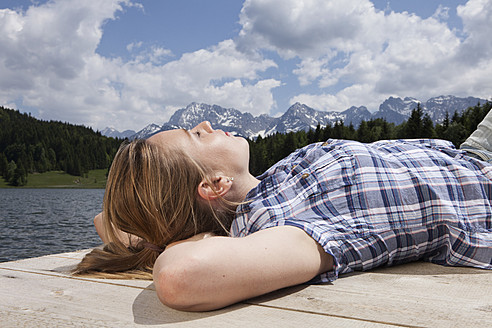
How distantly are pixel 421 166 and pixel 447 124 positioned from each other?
10088 cm

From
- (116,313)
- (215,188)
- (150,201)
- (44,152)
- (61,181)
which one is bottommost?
(61,181)

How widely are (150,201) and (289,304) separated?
1192 millimetres

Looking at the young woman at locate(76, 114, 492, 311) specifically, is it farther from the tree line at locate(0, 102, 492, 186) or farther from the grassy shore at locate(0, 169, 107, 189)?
the grassy shore at locate(0, 169, 107, 189)

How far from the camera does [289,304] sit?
189cm

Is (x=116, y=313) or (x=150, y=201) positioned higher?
(x=150, y=201)

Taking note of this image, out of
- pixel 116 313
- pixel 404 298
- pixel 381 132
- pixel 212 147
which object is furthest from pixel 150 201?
pixel 381 132

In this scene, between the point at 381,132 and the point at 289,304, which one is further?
the point at 381,132

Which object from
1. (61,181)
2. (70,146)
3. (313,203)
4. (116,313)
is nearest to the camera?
(116,313)

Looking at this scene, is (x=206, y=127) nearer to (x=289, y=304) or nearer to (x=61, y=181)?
(x=289, y=304)

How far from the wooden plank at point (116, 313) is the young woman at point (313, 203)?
1.53ft

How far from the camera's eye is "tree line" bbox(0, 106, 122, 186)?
150250 millimetres

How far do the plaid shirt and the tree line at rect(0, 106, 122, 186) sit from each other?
163m

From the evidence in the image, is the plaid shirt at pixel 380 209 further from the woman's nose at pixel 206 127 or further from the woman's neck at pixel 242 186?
the woman's nose at pixel 206 127

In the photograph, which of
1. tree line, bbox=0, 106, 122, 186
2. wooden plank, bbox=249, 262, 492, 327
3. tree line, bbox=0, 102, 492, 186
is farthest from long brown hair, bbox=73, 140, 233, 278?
tree line, bbox=0, 106, 122, 186
